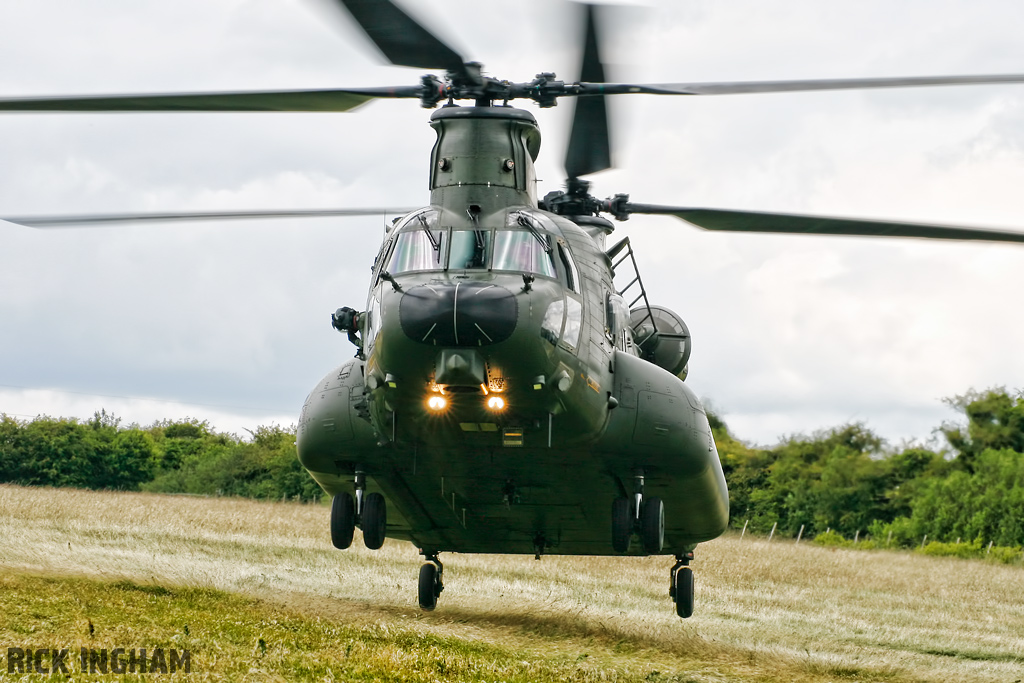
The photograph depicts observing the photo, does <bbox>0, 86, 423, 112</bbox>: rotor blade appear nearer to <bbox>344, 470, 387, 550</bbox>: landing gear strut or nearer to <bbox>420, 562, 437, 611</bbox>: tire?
<bbox>344, 470, 387, 550</bbox>: landing gear strut

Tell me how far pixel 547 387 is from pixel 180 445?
37.3 m

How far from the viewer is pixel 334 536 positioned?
501 inches

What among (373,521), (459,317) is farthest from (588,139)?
(459,317)

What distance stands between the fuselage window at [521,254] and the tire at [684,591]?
556 centimetres

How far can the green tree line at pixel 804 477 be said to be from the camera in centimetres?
4147

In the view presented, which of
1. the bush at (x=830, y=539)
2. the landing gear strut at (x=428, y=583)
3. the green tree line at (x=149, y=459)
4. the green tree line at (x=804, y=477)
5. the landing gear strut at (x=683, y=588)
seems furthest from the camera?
the bush at (x=830, y=539)

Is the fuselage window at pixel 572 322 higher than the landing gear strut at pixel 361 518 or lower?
higher

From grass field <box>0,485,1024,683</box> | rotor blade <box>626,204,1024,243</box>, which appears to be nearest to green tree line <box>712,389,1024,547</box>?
grass field <box>0,485,1024,683</box>

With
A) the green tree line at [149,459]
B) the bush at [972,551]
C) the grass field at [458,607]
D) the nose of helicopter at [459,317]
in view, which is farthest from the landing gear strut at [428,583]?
the bush at [972,551]

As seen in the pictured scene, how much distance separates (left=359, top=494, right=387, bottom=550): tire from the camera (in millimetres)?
12672

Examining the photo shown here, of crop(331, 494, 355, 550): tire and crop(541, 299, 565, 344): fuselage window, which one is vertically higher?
crop(541, 299, 565, 344): fuselage window

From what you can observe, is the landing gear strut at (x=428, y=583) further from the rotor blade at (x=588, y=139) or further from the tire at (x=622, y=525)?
the rotor blade at (x=588, y=139)

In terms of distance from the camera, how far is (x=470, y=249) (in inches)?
421

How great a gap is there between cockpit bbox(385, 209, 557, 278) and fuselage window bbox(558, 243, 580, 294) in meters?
0.18
